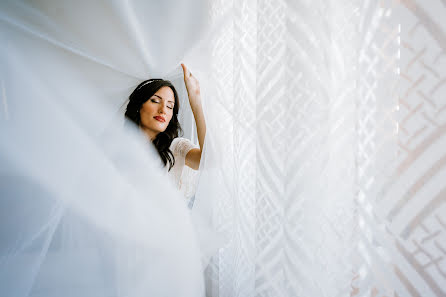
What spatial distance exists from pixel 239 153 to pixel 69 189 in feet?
1.36

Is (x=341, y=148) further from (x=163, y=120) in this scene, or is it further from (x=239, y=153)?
(x=163, y=120)

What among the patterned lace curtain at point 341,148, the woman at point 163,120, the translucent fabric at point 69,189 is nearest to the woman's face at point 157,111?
the woman at point 163,120

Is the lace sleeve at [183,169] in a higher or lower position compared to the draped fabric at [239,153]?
lower

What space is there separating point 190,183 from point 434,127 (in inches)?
39.7

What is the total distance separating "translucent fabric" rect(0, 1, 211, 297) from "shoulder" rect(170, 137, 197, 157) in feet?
1.64

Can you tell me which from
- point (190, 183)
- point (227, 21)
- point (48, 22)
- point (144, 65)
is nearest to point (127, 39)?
point (144, 65)

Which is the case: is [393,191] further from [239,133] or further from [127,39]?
[127,39]

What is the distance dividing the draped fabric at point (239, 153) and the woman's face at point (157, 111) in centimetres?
28

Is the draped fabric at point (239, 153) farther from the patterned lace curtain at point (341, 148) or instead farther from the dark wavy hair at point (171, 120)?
the dark wavy hair at point (171, 120)

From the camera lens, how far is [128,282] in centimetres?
52

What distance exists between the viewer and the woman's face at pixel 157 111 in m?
1.12

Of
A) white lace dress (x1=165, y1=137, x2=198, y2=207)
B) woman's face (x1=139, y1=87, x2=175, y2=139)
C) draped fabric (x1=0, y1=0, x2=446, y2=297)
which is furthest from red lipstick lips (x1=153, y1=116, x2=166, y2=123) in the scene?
draped fabric (x1=0, y1=0, x2=446, y2=297)

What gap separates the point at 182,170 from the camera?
3.87 feet

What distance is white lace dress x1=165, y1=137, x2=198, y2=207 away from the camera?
43.7 inches
